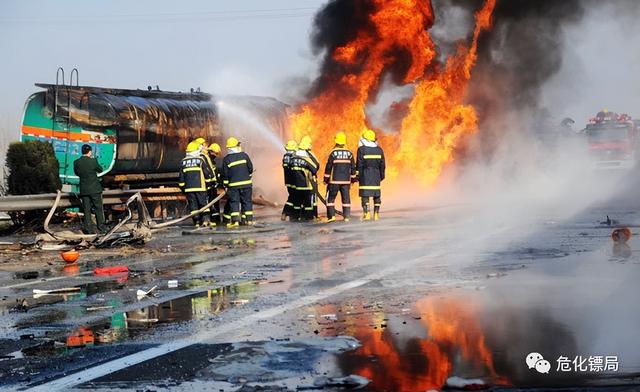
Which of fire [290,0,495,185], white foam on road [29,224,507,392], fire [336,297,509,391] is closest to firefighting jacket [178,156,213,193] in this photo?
fire [290,0,495,185]

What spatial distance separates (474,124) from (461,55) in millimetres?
2540

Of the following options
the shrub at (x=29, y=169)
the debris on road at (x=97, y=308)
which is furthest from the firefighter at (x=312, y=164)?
the debris on road at (x=97, y=308)

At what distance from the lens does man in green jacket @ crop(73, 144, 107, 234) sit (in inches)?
771

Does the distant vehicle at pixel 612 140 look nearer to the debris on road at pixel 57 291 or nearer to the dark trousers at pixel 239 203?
the dark trousers at pixel 239 203

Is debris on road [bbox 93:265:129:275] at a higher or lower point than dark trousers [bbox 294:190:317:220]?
lower

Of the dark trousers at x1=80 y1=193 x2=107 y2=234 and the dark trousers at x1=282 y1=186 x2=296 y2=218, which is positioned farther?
the dark trousers at x1=282 y1=186 x2=296 y2=218

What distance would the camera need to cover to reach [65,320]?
9234 mm

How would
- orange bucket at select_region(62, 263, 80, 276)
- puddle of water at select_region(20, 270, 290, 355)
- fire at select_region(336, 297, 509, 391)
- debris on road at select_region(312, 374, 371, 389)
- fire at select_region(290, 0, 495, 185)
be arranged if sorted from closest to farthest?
debris on road at select_region(312, 374, 371, 389) < fire at select_region(336, 297, 509, 391) < puddle of water at select_region(20, 270, 290, 355) < orange bucket at select_region(62, 263, 80, 276) < fire at select_region(290, 0, 495, 185)

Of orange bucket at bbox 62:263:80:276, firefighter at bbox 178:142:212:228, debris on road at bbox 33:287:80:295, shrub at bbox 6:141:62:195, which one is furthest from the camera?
shrub at bbox 6:141:62:195

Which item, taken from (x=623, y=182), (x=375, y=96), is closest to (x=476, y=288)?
(x=375, y=96)

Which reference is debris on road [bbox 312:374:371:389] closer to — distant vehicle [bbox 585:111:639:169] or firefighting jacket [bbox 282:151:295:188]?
firefighting jacket [bbox 282:151:295:188]

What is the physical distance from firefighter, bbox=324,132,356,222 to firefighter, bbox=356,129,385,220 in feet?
0.92

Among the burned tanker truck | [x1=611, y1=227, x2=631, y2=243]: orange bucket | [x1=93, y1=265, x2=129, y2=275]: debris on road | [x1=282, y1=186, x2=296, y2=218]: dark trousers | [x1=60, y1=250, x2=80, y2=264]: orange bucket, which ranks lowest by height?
[x1=93, y1=265, x2=129, y2=275]: debris on road

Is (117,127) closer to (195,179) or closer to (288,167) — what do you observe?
(195,179)
